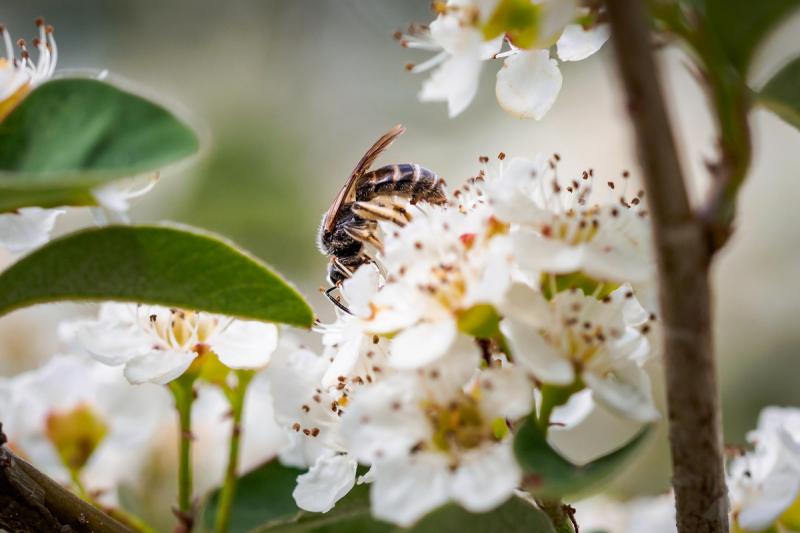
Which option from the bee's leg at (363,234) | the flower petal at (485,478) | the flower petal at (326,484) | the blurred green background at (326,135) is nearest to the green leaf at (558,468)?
the flower petal at (485,478)

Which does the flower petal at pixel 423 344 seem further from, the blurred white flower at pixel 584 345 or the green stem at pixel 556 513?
the green stem at pixel 556 513

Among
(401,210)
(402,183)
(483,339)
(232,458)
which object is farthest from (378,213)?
(483,339)

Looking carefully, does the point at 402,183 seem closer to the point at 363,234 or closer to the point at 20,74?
the point at 363,234

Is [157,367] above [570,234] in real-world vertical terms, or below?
below

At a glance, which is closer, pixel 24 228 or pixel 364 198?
pixel 24 228

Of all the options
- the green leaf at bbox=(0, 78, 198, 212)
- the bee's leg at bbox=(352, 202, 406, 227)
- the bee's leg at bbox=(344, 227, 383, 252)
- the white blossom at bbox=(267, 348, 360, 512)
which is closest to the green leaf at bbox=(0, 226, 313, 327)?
the green leaf at bbox=(0, 78, 198, 212)

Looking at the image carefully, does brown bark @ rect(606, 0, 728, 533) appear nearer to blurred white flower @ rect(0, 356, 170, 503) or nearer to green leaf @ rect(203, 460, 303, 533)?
green leaf @ rect(203, 460, 303, 533)
